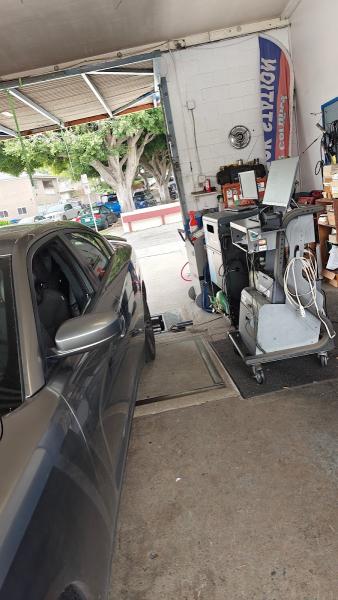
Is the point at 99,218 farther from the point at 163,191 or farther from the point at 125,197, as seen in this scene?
the point at 163,191

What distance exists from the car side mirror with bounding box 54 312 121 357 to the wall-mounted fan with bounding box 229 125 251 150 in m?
5.43

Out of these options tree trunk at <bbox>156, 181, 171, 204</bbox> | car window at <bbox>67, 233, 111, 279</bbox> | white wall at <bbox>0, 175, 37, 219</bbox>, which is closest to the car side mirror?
A: car window at <bbox>67, 233, 111, 279</bbox>

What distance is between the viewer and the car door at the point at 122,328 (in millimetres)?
1707

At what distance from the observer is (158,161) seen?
2509 cm

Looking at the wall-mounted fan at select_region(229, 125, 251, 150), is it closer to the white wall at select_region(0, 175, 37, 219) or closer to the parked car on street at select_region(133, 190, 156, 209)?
the parked car on street at select_region(133, 190, 156, 209)

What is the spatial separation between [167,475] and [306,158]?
5.28m

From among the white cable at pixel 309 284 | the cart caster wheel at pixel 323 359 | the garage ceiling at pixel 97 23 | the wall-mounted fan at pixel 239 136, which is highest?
the garage ceiling at pixel 97 23

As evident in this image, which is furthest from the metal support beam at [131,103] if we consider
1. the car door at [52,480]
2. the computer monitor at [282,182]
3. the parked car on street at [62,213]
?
the parked car on street at [62,213]

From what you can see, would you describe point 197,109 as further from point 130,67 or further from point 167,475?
point 167,475

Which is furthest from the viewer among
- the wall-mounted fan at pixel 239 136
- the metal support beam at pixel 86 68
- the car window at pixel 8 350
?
the wall-mounted fan at pixel 239 136

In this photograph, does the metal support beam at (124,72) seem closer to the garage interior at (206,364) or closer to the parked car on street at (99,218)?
the garage interior at (206,364)

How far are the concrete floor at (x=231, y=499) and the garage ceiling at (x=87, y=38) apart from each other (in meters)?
4.18

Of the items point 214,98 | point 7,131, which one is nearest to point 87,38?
point 214,98

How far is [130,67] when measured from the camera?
5734 millimetres
